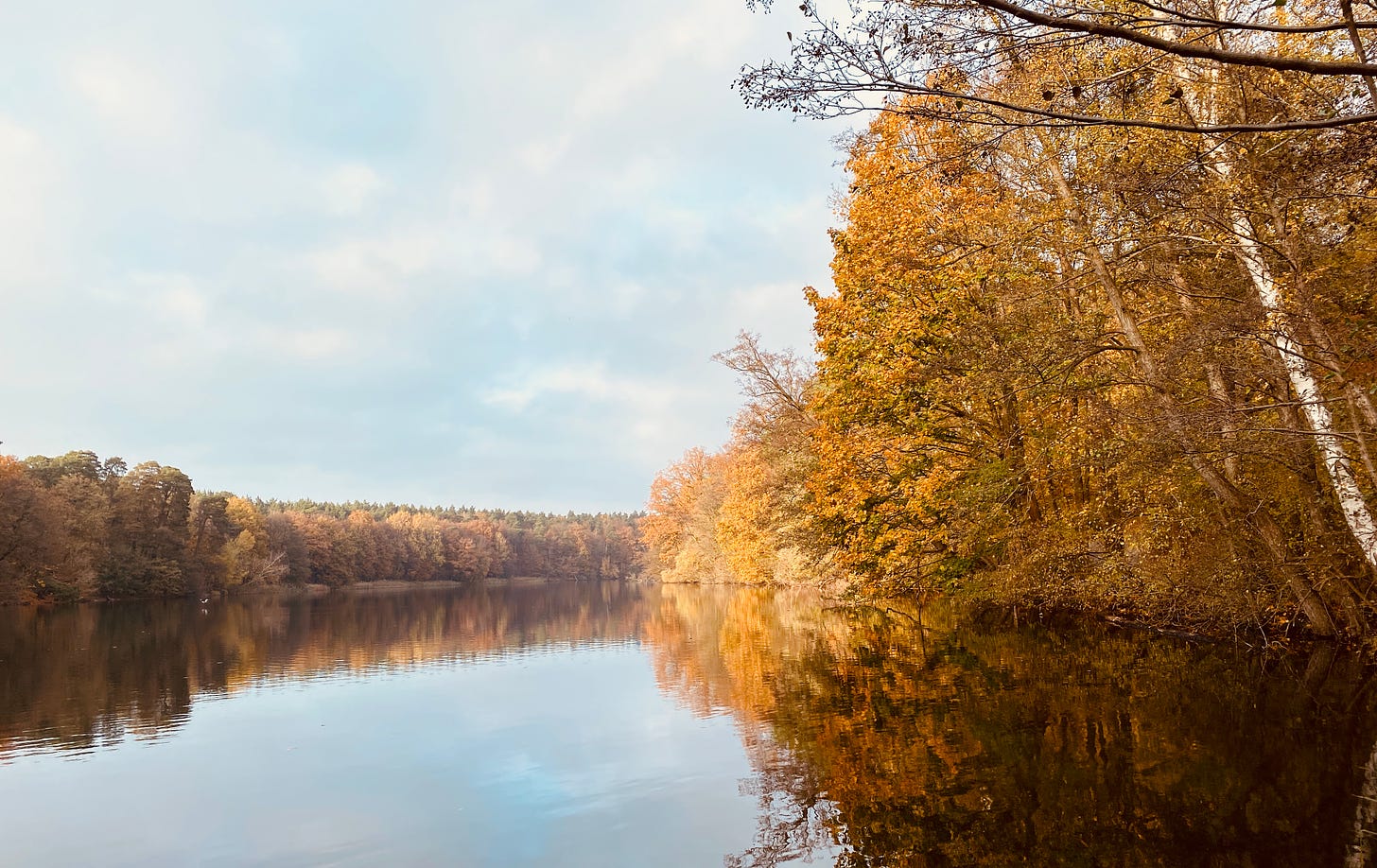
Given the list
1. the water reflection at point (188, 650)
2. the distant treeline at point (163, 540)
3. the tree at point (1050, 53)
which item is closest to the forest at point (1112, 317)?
the tree at point (1050, 53)

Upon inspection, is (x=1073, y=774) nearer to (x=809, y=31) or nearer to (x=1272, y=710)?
(x=1272, y=710)

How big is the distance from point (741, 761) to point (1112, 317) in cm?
1002

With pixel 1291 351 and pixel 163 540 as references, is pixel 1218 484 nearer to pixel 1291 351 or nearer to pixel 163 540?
pixel 1291 351

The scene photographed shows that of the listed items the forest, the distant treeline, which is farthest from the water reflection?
the forest

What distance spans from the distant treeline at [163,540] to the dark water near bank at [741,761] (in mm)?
42268

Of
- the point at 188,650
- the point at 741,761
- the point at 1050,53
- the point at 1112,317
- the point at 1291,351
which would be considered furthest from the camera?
the point at 188,650

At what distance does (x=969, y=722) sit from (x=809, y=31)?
7566 millimetres

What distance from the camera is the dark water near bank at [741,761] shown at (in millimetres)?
6137

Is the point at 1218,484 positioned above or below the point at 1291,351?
below

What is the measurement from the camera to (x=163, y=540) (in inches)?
2584

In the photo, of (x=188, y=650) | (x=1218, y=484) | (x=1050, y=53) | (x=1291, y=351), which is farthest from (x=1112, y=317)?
(x=188, y=650)

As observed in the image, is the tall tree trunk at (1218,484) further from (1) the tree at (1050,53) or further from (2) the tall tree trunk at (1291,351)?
(1) the tree at (1050,53)

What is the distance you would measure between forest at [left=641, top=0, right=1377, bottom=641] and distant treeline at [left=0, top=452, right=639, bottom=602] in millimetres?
53707

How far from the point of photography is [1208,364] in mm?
9898
